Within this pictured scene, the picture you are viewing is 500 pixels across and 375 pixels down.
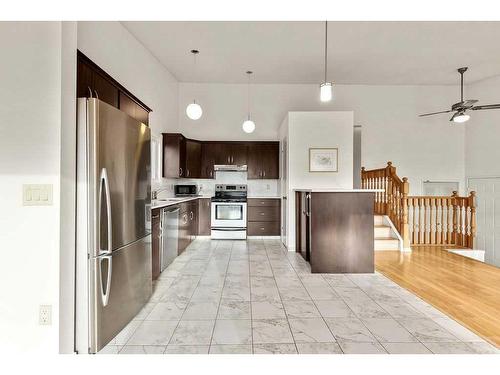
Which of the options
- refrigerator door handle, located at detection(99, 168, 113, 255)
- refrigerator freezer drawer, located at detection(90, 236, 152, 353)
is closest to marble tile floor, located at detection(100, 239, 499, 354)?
refrigerator freezer drawer, located at detection(90, 236, 152, 353)

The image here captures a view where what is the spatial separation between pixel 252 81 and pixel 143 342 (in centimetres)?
589

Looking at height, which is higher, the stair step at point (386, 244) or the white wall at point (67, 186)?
the white wall at point (67, 186)

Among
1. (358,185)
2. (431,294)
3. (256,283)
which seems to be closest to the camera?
(431,294)

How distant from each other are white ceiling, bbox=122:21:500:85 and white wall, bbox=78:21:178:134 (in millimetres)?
223

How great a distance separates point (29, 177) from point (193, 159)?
488cm

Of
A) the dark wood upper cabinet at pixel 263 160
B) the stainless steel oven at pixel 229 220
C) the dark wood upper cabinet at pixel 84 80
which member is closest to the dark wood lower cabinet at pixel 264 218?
the stainless steel oven at pixel 229 220

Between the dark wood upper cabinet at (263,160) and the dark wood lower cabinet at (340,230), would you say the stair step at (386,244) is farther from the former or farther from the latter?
the dark wood upper cabinet at (263,160)

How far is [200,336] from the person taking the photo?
2264 millimetres

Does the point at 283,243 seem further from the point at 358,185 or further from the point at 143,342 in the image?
the point at 143,342

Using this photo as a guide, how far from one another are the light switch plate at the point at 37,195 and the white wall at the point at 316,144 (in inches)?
167

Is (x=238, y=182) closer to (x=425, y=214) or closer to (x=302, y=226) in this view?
(x=302, y=226)

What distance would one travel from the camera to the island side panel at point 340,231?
3.92 m

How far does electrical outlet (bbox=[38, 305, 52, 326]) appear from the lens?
1.79m

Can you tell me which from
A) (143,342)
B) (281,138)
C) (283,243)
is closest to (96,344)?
(143,342)
